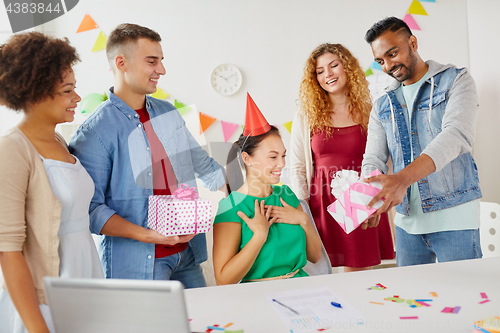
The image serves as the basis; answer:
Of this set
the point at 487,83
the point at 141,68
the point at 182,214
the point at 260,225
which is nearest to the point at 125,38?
the point at 141,68

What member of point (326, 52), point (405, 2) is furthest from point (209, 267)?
point (405, 2)

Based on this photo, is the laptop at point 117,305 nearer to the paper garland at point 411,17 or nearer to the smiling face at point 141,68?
the smiling face at point 141,68

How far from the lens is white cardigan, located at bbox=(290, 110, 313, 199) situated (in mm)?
1585

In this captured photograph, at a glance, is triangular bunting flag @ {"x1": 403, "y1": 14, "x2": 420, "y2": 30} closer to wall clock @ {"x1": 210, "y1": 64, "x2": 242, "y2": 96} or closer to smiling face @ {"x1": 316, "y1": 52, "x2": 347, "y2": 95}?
smiling face @ {"x1": 316, "y1": 52, "x2": 347, "y2": 95}

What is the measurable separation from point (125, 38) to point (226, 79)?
889mm

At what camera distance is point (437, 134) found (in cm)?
130

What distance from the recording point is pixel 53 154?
889 millimetres

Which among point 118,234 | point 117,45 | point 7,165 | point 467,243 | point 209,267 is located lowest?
point 209,267

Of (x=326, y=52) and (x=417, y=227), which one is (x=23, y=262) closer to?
(x=417, y=227)

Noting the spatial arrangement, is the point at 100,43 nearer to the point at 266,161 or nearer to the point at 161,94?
the point at 161,94

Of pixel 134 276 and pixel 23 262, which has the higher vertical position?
pixel 23 262

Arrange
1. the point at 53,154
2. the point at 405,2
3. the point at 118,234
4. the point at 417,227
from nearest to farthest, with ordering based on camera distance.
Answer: the point at 53,154, the point at 118,234, the point at 417,227, the point at 405,2

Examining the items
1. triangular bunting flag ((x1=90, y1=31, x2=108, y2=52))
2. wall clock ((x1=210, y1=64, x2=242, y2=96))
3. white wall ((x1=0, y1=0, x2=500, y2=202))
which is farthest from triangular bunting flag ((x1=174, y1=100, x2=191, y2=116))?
triangular bunting flag ((x1=90, y1=31, x2=108, y2=52))

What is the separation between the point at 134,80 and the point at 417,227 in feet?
3.62
